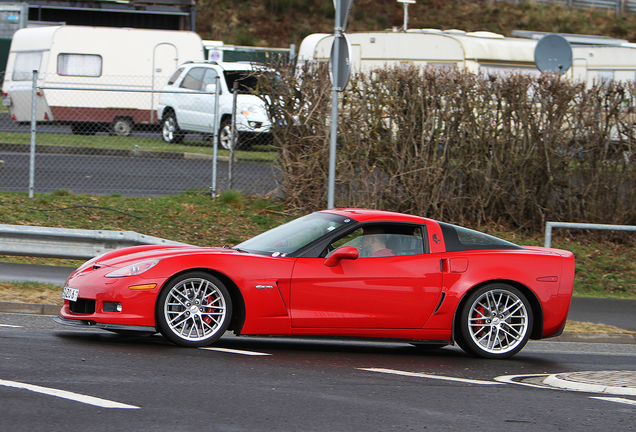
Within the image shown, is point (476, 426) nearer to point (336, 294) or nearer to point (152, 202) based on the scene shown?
point (336, 294)

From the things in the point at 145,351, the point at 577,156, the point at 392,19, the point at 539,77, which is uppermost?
the point at 392,19

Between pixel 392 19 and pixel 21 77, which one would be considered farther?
pixel 392 19

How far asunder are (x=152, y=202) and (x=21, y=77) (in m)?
12.3

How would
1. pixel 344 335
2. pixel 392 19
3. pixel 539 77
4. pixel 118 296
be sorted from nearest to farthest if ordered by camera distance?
pixel 118 296, pixel 344 335, pixel 539 77, pixel 392 19

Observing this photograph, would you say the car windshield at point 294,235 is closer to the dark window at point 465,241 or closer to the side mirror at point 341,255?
the side mirror at point 341,255

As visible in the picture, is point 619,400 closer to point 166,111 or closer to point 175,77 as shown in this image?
point 166,111

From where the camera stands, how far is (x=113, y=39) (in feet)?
77.0

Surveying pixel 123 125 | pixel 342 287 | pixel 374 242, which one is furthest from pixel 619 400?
pixel 123 125

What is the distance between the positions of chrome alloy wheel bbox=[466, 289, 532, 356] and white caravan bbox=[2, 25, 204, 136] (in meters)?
15.8

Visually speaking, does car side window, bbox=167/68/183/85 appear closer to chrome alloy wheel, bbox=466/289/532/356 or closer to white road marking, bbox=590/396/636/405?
chrome alloy wheel, bbox=466/289/532/356

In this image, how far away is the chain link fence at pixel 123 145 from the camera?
14539 mm

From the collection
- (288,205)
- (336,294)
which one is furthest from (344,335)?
(288,205)

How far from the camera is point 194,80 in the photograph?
21781mm

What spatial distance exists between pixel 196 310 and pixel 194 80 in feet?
51.6
